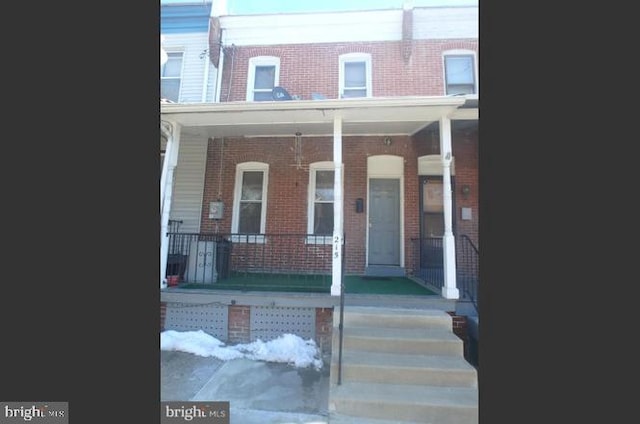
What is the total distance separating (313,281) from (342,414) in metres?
3.08

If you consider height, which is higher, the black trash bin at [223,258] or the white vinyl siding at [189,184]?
the white vinyl siding at [189,184]

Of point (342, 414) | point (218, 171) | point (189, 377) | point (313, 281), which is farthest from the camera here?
point (218, 171)

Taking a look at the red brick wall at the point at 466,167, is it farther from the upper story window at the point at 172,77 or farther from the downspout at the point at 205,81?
the upper story window at the point at 172,77

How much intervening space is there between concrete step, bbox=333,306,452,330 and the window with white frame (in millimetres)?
3464

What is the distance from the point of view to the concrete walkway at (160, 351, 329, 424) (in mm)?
3190

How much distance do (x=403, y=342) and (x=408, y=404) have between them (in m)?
0.81

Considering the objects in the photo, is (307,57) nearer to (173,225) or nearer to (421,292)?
(173,225)

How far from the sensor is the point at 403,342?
3.76 meters

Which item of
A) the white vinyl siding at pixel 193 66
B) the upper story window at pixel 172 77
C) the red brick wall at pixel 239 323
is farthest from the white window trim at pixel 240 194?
the upper story window at pixel 172 77

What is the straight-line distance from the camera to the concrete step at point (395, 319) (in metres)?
4.14

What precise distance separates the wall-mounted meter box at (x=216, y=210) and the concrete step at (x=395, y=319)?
3.86 metres

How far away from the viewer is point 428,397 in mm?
3098

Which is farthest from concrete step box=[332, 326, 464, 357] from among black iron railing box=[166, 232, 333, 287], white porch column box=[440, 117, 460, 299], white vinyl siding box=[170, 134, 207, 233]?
white vinyl siding box=[170, 134, 207, 233]

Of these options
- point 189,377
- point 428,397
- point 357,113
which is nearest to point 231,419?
point 189,377
